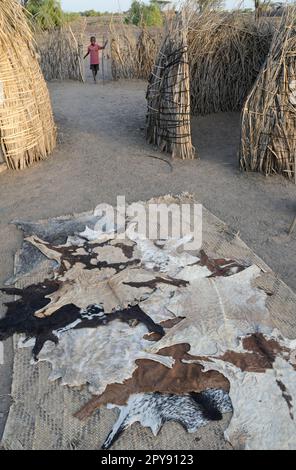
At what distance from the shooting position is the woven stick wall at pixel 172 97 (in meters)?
4.87

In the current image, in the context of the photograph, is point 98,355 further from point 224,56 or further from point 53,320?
point 224,56

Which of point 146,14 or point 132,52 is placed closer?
point 132,52

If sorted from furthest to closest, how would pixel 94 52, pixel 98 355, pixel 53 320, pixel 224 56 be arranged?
pixel 94 52 < pixel 224 56 < pixel 53 320 < pixel 98 355

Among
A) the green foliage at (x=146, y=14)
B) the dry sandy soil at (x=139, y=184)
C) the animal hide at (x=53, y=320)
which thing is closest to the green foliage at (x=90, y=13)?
the green foliage at (x=146, y=14)

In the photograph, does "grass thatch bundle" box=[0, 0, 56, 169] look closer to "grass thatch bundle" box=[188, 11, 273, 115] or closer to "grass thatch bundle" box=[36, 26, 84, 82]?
"grass thatch bundle" box=[188, 11, 273, 115]

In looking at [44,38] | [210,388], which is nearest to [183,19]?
[210,388]

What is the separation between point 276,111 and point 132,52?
6.34 metres

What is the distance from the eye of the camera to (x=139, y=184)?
468 cm

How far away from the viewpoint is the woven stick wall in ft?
16.0

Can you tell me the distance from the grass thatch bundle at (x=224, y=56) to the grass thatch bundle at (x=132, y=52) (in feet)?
10.2

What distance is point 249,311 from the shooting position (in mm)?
2709

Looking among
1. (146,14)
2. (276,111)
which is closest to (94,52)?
(276,111)

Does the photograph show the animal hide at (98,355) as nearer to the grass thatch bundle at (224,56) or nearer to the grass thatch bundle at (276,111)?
the grass thatch bundle at (276,111)
